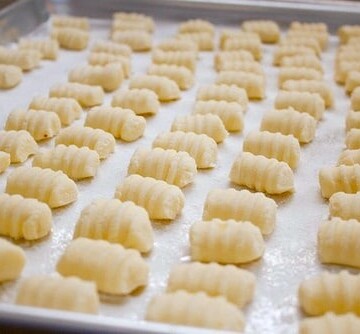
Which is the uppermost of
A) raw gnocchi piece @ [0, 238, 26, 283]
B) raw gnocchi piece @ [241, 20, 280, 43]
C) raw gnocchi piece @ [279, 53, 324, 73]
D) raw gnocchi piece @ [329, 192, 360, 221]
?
raw gnocchi piece @ [0, 238, 26, 283]

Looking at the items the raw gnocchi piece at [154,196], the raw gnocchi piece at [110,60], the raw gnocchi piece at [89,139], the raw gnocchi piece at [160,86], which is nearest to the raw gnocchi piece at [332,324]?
the raw gnocchi piece at [154,196]

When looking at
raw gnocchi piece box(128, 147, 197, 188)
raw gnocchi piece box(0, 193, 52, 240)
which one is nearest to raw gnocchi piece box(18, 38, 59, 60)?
raw gnocchi piece box(128, 147, 197, 188)

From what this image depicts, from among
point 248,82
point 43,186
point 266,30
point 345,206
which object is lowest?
point 266,30

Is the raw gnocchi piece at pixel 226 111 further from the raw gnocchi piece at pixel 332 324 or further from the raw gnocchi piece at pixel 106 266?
the raw gnocchi piece at pixel 332 324

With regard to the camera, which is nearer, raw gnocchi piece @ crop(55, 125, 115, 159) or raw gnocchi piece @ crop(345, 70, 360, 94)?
raw gnocchi piece @ crop(55, 125, 115, 159)

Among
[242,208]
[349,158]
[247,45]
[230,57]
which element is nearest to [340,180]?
[349,158]

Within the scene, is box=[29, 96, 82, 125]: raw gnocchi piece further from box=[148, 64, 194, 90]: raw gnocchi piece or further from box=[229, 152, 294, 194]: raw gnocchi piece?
box=[229, 152, 294, 194]: raw gnocchi piece

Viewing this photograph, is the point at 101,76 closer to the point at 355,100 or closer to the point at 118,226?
the point at 355,100
